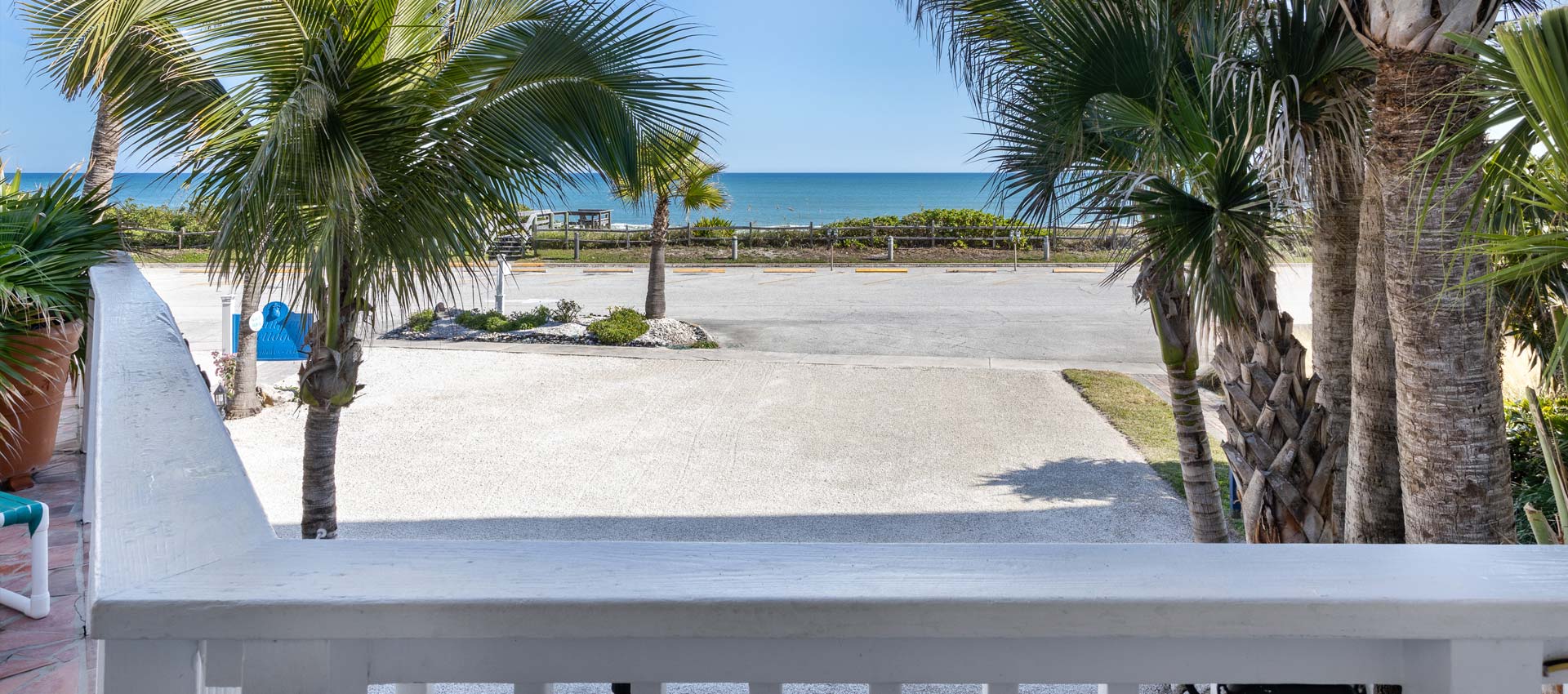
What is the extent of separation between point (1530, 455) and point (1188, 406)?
9.82 ft

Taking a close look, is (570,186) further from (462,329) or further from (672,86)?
(462,329)

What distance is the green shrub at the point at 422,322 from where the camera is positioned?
48.9 feet

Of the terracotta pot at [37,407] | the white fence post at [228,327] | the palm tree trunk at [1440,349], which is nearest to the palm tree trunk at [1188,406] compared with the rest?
the palm tree trunk at [1440,349]

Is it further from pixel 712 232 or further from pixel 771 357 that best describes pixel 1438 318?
pixel 712 232

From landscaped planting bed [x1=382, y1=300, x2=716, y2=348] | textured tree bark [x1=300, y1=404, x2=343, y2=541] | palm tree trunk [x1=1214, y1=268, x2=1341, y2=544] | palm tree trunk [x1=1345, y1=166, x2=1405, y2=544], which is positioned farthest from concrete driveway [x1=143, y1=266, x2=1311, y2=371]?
palm tree trunk [x1=1345, y1=166, x2=1405, y2=544]

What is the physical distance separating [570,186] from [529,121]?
40cm

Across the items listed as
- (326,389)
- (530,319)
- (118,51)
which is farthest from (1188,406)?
(530,319)

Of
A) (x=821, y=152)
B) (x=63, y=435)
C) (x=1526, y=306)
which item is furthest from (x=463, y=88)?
(x=821, y=152)

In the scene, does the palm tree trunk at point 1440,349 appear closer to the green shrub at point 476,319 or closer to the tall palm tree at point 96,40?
the tall palm tree at point 96,40

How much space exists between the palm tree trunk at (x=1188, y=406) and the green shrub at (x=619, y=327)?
9.87 metres

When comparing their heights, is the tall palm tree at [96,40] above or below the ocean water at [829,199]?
below

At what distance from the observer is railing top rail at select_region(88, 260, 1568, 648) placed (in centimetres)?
85

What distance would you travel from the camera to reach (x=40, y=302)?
4.43m

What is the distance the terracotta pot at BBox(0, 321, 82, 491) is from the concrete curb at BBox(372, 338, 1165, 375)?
811 centimetres
